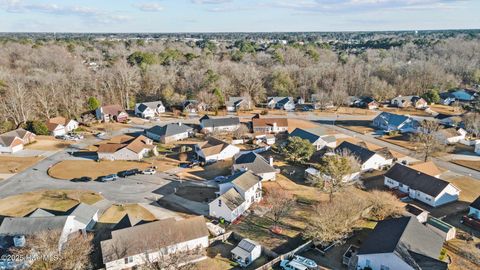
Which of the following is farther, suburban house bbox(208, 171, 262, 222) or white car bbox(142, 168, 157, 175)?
white car bbox(142, 168, 157, 175)

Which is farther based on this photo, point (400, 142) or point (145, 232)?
point (400, 142)

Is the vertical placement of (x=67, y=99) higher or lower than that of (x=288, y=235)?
higher

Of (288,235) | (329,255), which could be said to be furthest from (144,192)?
(329,255)

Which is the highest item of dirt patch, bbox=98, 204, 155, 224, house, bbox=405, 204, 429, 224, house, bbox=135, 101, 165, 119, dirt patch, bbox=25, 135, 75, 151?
house, bbox=135, 101, 165, 119

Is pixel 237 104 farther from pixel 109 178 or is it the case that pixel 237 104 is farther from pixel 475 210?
pixel 475 210

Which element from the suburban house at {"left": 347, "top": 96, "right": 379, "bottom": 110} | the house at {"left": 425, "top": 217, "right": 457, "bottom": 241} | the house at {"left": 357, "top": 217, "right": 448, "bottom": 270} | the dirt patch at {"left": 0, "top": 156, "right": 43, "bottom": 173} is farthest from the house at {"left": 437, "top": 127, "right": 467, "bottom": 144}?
the dirt patch at {"left": 0, "top": 156, "right": 43, "bottom": 173}

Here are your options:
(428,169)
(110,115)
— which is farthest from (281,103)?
(428,169)

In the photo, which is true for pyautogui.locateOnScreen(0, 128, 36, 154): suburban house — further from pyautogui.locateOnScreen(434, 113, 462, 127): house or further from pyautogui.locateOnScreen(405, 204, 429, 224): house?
pyautogui.locateOnScreen(434, 113, 462, 127): house

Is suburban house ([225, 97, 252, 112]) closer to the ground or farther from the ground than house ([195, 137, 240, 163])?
farther from the ground

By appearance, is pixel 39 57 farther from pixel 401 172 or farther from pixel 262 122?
pixel 401 172
